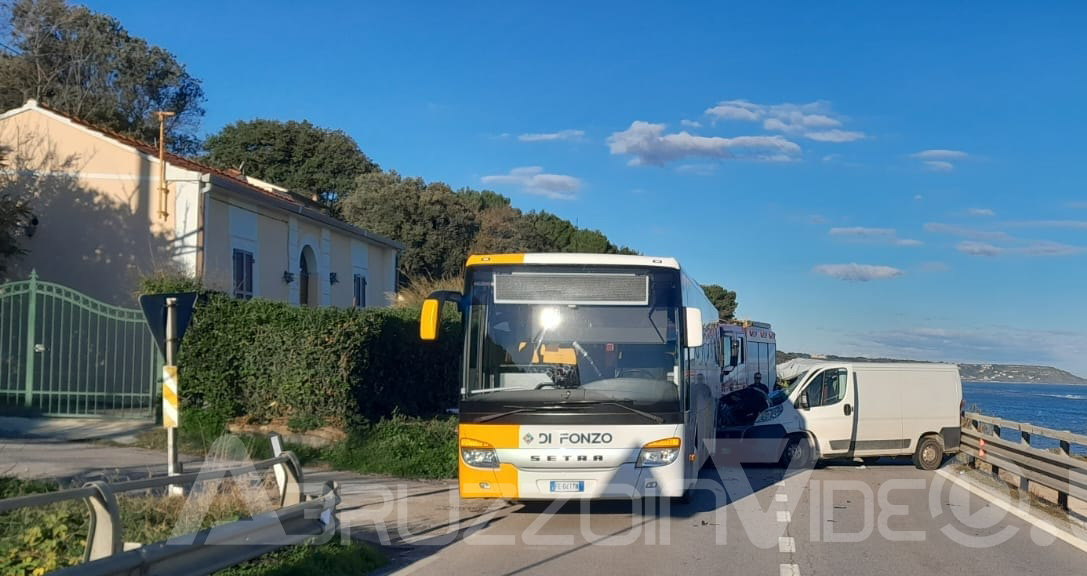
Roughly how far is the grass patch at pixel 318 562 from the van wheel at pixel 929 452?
39.9ft

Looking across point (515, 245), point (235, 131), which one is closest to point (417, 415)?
point (515, 245)

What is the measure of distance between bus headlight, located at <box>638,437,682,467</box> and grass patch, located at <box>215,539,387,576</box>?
3.13 m

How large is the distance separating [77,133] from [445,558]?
56.9 ft

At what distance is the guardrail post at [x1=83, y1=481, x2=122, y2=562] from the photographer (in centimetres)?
617

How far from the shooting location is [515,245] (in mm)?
51781

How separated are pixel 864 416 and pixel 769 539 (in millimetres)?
7861

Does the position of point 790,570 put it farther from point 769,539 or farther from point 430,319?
point 430,319

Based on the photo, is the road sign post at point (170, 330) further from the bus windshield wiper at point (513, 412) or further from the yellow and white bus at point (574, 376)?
the bus windshield wiper at point (513, 412)

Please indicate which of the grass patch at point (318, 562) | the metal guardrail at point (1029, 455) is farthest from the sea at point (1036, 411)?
the grass patch at point (318, 562)

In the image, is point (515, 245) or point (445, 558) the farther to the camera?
point (515, 245)

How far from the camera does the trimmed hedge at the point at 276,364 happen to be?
15836mm

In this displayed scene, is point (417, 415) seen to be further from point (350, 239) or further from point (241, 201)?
point (350, 239)

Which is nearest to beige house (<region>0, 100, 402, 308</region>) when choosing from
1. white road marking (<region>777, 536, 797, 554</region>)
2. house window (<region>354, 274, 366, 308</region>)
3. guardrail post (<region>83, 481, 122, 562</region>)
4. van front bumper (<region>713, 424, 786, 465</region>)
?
house window (<region>354, 274, 366, 308</region>)

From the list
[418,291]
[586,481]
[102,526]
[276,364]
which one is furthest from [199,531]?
[418,291]
